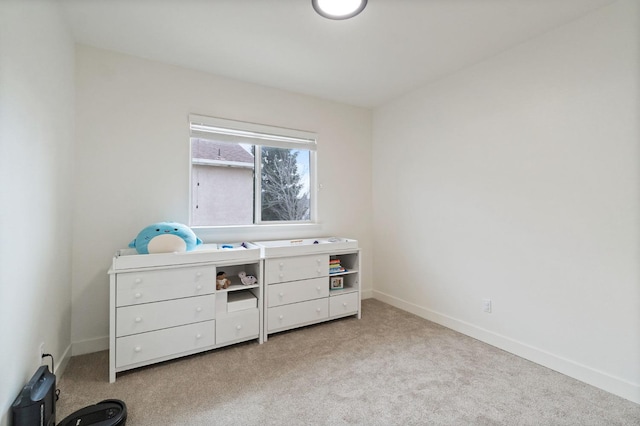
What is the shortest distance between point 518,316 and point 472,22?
2.20m

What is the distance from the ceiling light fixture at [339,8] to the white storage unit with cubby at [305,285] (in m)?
1.80

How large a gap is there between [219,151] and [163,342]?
174 centimetres

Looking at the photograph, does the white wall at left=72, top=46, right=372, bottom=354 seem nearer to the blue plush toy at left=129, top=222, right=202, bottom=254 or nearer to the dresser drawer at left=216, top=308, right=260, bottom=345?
the blue plush toy at left=129, top=222, right=202, bottom=254

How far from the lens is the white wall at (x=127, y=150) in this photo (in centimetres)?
230

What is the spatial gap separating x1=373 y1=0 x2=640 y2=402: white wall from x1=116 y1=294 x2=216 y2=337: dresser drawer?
7.05 ft

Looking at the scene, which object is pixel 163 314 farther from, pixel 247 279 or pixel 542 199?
pixel 542 199

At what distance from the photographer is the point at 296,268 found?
2705mm

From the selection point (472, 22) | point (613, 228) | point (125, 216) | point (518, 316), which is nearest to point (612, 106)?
point (613, 228)

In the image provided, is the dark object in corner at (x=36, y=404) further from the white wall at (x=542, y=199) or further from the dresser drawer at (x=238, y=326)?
the white wall at (x=542, y=199)

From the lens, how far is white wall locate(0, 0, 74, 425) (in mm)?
1271

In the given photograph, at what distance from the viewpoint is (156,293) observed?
207 centimetres

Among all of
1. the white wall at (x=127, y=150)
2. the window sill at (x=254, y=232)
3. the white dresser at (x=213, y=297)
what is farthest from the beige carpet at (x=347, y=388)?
the window sill at (x=254, y=232)

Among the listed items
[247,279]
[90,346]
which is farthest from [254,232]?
[90,346]

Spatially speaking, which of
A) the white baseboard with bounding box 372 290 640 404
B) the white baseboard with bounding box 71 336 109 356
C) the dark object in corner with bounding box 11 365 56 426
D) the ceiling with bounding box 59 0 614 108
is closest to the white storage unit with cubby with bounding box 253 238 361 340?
the white baseboard with bounding box 372 290 640 404
